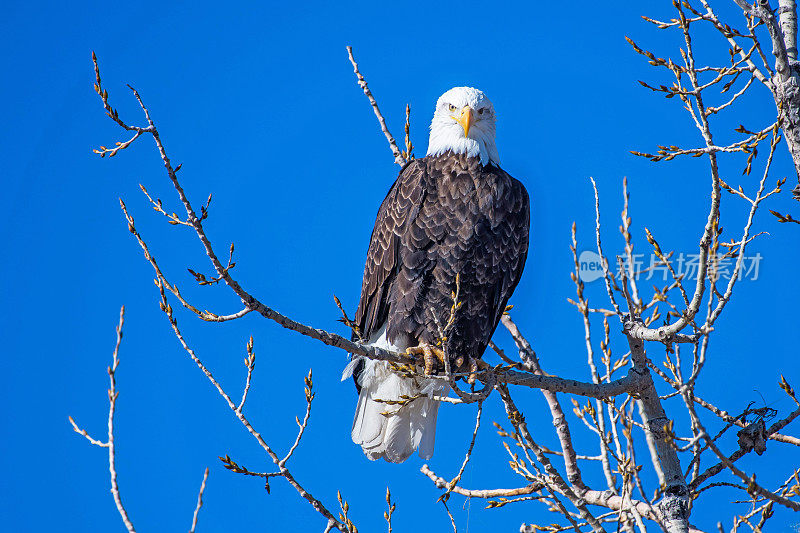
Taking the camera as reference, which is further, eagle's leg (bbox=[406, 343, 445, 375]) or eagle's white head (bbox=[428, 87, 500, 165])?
eagle's white head (bbox=[428, 87, 500, 165])

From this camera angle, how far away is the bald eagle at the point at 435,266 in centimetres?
412

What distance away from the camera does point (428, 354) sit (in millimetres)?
3969

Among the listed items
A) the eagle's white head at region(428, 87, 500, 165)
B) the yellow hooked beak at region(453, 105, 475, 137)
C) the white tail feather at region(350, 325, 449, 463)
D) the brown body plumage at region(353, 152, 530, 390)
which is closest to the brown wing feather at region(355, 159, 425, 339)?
the brown body plumage at region(353, 152, 530, 390)

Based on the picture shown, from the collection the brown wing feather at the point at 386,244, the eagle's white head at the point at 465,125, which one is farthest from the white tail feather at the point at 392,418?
the eagle's white head at the point at 465,125

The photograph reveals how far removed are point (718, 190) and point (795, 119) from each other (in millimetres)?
667

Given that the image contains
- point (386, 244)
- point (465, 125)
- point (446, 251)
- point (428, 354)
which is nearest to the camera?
point (428, 354)

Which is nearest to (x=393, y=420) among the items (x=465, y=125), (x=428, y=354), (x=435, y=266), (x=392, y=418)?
(x=392, y=418)

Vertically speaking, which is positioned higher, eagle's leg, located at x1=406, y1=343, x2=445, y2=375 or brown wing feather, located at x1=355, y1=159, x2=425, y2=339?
brown wing feather, located at x1=355, y1=159, x2=425, y2=339

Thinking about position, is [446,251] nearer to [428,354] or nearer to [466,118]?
[428,354]

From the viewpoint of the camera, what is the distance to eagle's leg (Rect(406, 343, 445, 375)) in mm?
3945

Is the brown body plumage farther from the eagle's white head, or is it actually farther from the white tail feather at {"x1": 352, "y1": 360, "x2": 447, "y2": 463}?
the white tail feather at {"x1": 352, "y1": 360, "x2": 447, "y2": 463}

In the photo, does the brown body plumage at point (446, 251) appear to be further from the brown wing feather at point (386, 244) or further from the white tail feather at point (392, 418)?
the white tail feather at point (392, 418)

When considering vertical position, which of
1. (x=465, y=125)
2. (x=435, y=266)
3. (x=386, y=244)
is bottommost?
(x=435, y=266)

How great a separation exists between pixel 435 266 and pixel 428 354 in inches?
19.0
